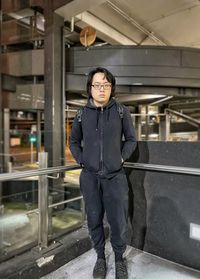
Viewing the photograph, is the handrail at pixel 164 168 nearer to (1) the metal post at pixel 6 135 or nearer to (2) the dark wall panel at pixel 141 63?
(2) the dark wall panel at pixel 141 63

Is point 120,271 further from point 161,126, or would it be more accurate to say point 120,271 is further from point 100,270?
point 161,126

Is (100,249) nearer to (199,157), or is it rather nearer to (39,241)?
(39,241)

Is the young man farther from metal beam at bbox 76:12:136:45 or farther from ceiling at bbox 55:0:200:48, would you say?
metal beam at bbox 76:12:136:45

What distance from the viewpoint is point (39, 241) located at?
1714 millimetres

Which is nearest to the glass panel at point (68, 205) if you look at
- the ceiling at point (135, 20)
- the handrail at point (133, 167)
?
the ceiling at point (135, 20)

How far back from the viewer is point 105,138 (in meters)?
1.40

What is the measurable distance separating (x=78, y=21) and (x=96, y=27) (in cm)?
48

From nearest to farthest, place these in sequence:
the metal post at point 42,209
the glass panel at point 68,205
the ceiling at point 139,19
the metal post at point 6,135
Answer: the metal post at point 42,209 → the ceiling at point 139,19 → the glass panel at point 68,205 → the metal post at point 6,135

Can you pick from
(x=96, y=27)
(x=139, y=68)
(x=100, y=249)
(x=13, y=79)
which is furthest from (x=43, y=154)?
(x=13, y=79)

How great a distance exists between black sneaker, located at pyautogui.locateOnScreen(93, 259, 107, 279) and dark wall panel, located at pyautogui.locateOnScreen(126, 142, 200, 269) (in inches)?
16.4

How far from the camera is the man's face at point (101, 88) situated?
1.41 metres

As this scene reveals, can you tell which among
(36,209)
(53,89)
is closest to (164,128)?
(53,89)

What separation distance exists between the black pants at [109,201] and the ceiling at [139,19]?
3335 millimetres

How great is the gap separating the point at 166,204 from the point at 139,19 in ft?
14.0
